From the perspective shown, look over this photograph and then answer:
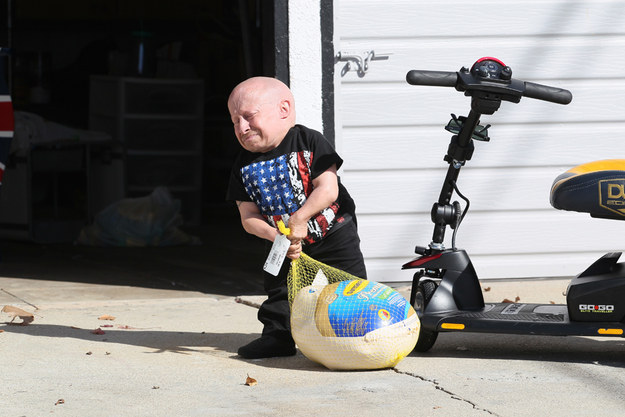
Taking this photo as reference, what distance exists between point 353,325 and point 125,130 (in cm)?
716

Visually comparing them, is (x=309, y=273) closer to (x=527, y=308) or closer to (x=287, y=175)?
(x=287, y=175)

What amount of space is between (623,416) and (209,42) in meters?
9.92

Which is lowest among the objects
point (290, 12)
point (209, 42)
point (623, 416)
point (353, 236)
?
point (623, 416)

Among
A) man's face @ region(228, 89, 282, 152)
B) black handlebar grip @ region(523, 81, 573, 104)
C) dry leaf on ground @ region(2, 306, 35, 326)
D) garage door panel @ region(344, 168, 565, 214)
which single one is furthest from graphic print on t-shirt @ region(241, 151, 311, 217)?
garage door panel @ region(344, 168, 565, 214)

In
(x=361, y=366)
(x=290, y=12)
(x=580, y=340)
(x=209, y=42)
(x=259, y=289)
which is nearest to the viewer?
(x=361, y=366)

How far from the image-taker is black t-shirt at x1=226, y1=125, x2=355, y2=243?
15.8 feet

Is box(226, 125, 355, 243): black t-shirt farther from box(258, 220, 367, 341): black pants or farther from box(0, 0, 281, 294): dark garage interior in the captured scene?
box(0, 0, 281, 294): dark garage interior

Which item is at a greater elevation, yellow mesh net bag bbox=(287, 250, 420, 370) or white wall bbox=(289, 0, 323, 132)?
white wall bbox=(289, 0, 323, 132)

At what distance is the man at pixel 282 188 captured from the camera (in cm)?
477

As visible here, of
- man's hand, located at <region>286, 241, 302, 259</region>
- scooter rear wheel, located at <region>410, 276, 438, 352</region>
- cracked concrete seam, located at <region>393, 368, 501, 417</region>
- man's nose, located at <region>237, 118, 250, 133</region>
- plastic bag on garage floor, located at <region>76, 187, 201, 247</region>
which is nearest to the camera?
cracked concrete seam, located at <region>393, 368, 501, 417</region>

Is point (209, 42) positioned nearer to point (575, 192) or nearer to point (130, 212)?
point (130, 212)

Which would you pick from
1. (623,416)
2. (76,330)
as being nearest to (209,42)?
(76,330)

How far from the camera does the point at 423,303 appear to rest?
196 inches

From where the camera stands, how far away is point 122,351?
5141 millimetres
